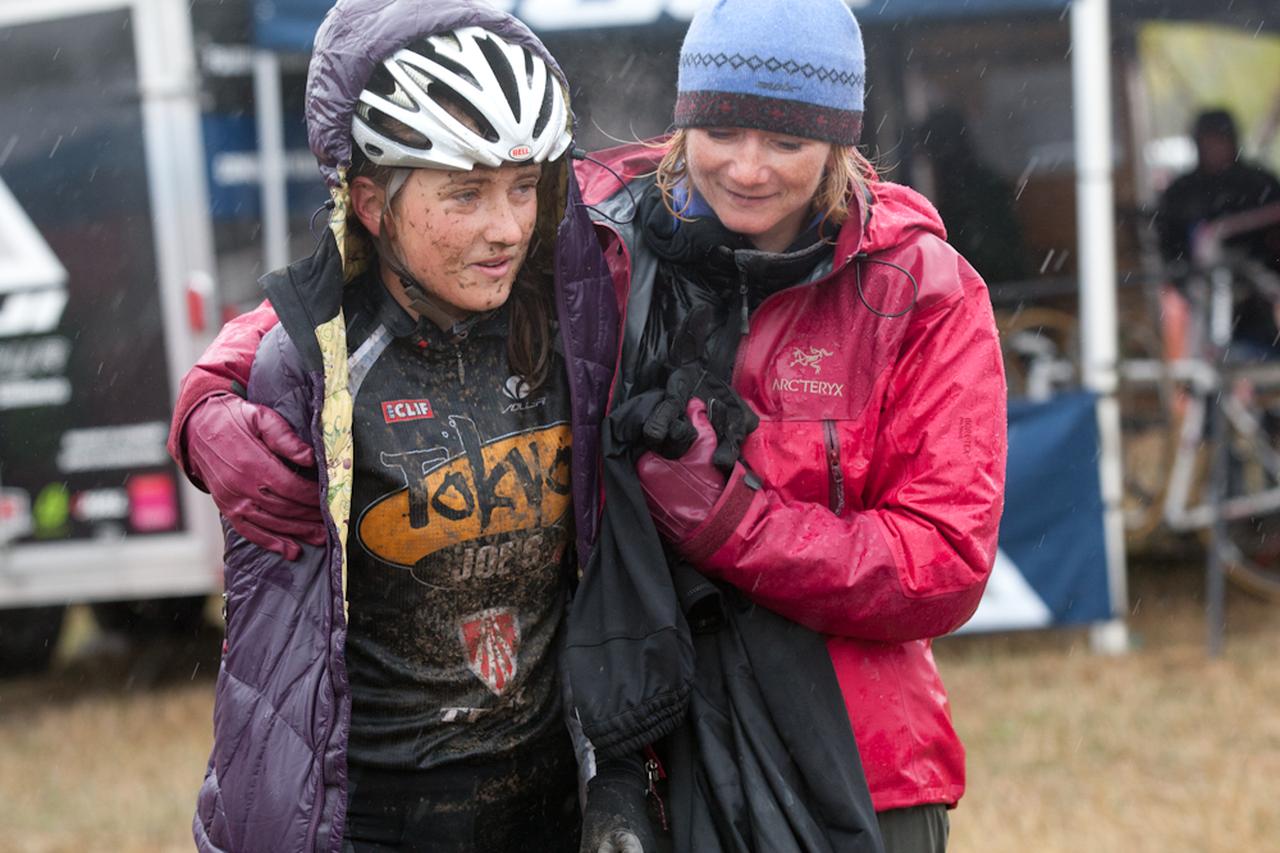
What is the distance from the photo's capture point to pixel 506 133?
2.12m

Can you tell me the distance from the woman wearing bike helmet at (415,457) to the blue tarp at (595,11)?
4.41m

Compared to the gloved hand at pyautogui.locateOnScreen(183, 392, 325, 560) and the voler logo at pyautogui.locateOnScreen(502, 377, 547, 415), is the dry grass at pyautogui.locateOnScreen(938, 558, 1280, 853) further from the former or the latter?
the gloved hand at pyautogui.locateOnScreen(183, 392, 325, 560)

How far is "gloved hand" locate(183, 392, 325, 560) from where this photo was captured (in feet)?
6.82

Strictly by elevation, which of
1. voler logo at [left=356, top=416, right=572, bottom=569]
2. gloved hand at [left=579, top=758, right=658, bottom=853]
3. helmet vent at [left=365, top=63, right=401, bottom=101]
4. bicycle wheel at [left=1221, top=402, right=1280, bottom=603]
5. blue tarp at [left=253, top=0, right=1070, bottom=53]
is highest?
blue tarp at [left=253, top=0, right=1070, bottom=53]

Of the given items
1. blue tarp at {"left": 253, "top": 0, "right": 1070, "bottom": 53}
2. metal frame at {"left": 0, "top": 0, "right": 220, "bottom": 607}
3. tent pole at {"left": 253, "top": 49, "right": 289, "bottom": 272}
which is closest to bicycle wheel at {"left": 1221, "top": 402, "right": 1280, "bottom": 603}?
blue tarp at {"left": 253, "top": 0, "right": 1070, "bottom": 53}

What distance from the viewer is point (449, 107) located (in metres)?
2.12

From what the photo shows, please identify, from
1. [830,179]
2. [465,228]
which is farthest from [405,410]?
[830,179]

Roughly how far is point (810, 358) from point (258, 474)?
0.82m

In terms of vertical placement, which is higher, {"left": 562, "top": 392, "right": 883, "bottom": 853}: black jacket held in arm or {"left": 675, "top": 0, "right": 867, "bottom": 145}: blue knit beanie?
{"left": 675, "top": 0, "right": 867, "bottom": 145}: blue knit beanie

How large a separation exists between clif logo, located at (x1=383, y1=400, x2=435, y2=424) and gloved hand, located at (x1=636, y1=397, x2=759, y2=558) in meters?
0.36

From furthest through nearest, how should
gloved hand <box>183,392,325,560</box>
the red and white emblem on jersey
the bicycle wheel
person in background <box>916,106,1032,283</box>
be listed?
person in background <box>916,106,1032,283</box>
the bicycle wheel
the red and white emblem on jersey
gloved hand <box>183,392,325,560</box>

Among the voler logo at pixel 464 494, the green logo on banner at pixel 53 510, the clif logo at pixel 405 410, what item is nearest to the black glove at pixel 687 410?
the voler logo at pixel 464 494

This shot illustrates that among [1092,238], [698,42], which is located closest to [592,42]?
[1092,238]

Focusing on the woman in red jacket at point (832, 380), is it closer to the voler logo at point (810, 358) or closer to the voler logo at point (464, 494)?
the voler logo at point (810, 358)
